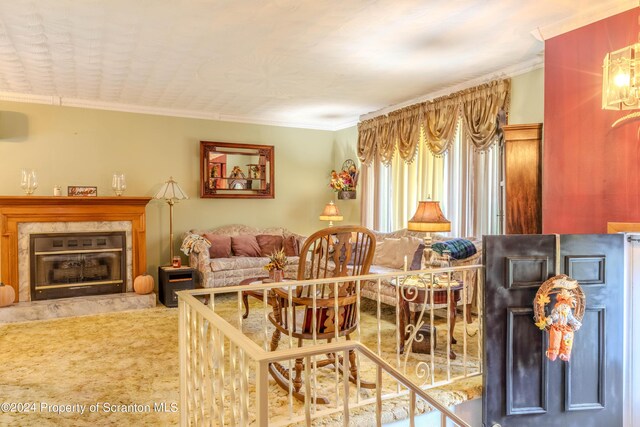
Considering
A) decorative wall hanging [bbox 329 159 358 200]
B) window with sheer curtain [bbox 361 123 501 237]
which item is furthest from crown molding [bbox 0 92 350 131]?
window with sheer curtain [bbox 361 123 501 237]

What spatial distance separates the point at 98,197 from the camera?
5.44 metres

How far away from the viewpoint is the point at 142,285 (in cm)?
553

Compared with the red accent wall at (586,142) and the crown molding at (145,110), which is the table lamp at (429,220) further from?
the crown molding at (145,110)

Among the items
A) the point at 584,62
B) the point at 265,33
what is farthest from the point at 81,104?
the point at 584,62

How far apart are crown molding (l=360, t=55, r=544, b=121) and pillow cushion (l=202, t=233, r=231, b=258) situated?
2978 millimetres

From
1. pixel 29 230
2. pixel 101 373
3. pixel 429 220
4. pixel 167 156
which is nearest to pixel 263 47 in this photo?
pixel 429 220

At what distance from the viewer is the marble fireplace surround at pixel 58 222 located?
506 centimetres

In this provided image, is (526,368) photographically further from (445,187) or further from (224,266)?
(224,266)

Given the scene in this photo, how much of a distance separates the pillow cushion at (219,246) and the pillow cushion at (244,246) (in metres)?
0.10

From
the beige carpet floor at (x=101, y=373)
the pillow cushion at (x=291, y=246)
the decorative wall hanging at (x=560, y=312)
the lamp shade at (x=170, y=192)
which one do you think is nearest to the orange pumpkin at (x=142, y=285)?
the beige carpet floor at (x=101, y=373)

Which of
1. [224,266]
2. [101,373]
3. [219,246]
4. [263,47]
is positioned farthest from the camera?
[219,246]

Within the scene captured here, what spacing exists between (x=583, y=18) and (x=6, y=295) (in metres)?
6.28

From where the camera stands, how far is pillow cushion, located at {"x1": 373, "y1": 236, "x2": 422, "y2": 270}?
5.22 metres

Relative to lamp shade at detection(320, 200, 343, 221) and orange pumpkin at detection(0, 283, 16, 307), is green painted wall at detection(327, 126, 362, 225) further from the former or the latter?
orange pumpkin at detection(0, 283, 16, 307)
